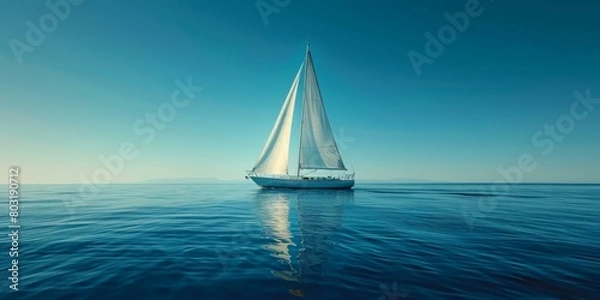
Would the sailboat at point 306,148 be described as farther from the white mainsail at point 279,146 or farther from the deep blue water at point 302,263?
the deep blue water at point 302,263

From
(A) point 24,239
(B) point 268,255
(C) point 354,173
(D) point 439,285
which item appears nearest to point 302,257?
(B) point 268,255

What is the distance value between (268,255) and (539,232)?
14.7 meters

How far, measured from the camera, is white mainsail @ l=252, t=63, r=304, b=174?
169 ft

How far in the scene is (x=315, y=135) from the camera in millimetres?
53875

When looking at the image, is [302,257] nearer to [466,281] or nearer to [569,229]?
[466,281]

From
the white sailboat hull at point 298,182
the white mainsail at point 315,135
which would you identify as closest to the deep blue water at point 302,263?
the white sailboat hull at point 298,182

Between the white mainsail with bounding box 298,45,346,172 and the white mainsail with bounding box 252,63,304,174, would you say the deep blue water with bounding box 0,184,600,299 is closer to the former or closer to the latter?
the white mainsail with bounding box 252,63,304,174

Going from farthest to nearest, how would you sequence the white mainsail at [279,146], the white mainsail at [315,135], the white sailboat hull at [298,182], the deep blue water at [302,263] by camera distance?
1. the white mainsail at [315,135]
2. the white mainsail at [279,146]
3. the white sailboat hull at [298,182]
4. the deep blue water at [302,263]

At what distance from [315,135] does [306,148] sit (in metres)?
3.24

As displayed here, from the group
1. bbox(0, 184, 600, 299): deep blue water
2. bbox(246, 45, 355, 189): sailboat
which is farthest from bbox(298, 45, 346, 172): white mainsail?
bbox(0, 184, 600, 299): deep blue water

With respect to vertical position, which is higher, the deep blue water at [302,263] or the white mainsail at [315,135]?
the white mainsail at [315,135]

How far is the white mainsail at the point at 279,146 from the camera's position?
5166 cm

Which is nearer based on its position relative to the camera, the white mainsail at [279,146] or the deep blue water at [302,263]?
the deep blue water at [302,263]

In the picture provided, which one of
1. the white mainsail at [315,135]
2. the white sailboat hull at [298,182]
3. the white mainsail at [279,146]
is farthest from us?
the white mainsail at [315,135]
